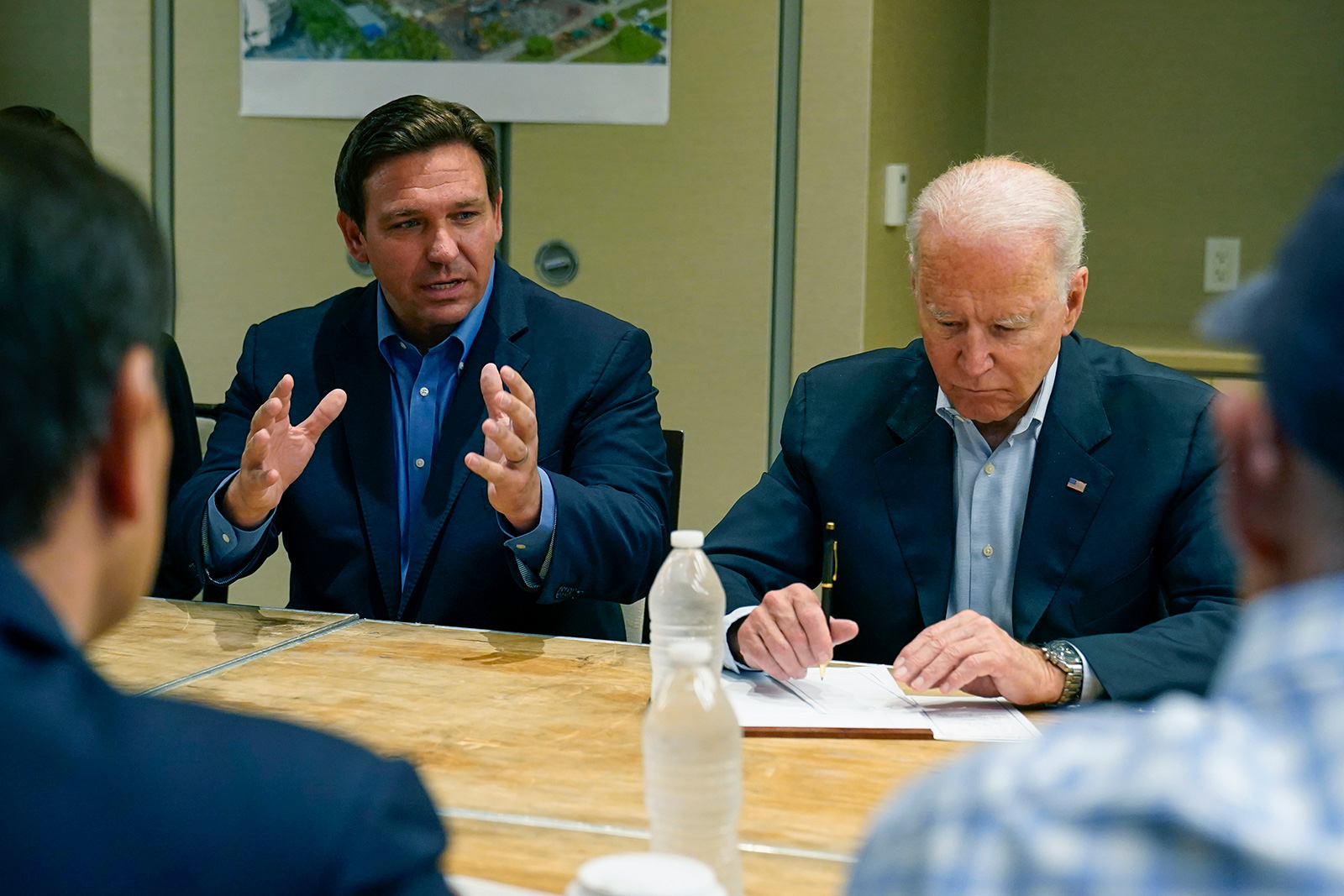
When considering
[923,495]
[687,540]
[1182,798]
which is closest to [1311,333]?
[1182,798]

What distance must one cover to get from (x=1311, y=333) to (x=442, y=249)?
1.89 metres

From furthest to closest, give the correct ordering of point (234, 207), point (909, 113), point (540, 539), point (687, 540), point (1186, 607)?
point (234, 207) < point (909, 113) < point (540, 539) < point (1186, 607) < point (687, 540)

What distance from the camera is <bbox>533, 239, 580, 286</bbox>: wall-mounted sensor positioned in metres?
3.39

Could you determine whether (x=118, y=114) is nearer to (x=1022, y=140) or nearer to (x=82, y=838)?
(x=1022, y=140)

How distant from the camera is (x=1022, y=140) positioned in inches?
159

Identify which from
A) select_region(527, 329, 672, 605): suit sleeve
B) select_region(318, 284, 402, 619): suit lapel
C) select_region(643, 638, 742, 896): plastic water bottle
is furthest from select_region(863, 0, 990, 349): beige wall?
select_region(643, 638, 742, 896): plastic water bottle

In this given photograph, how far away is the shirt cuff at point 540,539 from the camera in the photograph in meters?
2.05

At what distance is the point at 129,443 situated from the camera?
29.0 inches

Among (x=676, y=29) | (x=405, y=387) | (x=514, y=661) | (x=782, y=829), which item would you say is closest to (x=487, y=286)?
(x=405, y=387)

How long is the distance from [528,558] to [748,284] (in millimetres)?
1377

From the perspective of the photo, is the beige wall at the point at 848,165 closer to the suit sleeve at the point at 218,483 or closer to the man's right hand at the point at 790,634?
the suit sleeve at the point at 218,483

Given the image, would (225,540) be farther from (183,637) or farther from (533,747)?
(533,747)

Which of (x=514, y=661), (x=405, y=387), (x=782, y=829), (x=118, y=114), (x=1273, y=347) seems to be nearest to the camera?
(x=1273, y=347)

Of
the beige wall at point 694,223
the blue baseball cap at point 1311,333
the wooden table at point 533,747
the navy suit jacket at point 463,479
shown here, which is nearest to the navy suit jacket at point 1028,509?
the navy suit jacket at point 463,479
